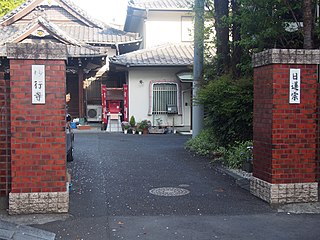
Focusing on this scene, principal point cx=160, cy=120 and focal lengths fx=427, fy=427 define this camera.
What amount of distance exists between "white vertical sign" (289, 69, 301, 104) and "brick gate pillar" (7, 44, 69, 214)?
3.50m

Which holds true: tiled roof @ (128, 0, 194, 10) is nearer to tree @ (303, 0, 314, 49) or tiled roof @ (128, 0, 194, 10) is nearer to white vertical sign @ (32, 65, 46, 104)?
tree @ (303, 0, 314, 49)

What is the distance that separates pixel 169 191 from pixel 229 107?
365 cm

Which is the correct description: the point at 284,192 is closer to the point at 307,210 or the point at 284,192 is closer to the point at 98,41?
the point at 307,210

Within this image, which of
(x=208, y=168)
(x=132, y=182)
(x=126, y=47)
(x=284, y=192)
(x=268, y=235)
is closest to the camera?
(x=268, y=235)

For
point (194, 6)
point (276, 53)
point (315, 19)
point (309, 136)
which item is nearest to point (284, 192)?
point (309, 136)

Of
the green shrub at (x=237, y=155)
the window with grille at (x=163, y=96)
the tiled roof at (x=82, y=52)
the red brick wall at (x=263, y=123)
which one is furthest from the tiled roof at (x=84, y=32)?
the red brick wall at (x=263, y=123)

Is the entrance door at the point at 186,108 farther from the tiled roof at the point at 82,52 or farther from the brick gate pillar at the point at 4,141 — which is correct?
the brick gate pillar at the point at 4,141

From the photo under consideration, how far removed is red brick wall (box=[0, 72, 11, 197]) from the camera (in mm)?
6250

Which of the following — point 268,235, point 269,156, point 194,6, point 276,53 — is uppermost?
point 194,6

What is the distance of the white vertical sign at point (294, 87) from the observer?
670 cm

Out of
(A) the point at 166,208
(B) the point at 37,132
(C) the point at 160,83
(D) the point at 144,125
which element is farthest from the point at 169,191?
(C) the point at 160,83

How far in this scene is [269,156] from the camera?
6.82m

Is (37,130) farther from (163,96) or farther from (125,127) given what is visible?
(163,96)

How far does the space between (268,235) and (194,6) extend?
392 inches
